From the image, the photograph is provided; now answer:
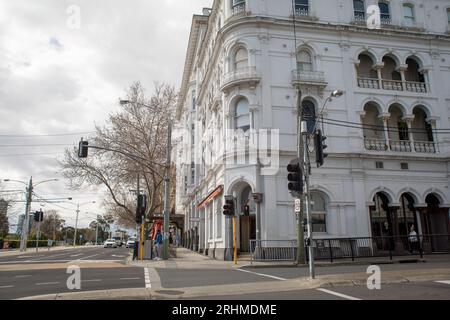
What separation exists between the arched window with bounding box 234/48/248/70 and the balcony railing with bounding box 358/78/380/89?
330 inches

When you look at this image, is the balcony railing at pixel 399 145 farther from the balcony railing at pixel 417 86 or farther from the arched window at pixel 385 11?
the arched window at pixel 385 11

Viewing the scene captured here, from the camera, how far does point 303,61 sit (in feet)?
88.0

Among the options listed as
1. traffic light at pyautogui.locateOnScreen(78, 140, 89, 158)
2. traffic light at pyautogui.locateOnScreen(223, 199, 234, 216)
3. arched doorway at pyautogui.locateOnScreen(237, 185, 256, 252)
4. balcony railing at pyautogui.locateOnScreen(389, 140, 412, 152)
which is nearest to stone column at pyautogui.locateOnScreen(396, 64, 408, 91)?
balcony railing at pyautogui.locateOnScreen(389, 140, 412, 152)

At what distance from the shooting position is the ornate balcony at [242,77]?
81.9 ft

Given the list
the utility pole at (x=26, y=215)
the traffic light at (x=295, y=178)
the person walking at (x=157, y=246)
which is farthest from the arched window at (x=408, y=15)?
the utility pole at (x=26, y=215)

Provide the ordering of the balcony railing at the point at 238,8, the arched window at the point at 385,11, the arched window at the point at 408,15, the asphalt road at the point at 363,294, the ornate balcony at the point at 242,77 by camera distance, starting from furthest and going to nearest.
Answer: the arched window at the point at 408,15, the arched window at the point at 385,11, the balcony railing at the point at 238,8, the ornate balcony at the point at 242,77, the asphalt road at the point at 363,294

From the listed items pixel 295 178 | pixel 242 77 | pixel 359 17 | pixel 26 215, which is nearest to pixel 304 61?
pixel 242 77

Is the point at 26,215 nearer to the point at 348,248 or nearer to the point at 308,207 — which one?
the point at 348,248

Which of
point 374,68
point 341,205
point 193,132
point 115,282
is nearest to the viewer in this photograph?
point 115,282

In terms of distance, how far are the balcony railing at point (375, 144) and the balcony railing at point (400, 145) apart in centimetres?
64

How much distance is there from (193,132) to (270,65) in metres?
21.4
